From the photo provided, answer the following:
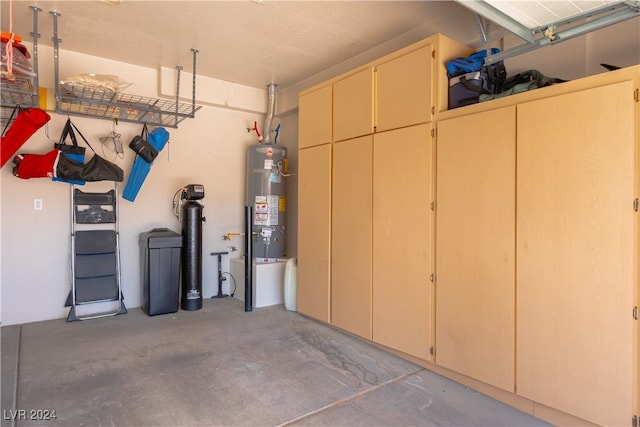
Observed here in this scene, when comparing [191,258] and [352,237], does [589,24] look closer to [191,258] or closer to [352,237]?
[352,237]

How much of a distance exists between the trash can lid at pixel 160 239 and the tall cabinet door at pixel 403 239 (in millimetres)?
2473

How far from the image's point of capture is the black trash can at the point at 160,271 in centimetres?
424

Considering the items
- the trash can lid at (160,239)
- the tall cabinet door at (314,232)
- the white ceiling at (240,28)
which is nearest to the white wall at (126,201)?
the trash can lid at (160,239)

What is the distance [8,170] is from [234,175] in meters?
2.56

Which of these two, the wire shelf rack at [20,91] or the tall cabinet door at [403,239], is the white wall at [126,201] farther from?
the tall cabinet door at [403,239]

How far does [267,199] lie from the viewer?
4.97m

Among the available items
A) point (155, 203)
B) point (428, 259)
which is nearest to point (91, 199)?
point (155, 203)

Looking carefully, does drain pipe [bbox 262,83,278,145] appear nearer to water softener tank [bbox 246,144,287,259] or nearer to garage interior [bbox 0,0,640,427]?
garage interior [bbox 0,0,640,427]

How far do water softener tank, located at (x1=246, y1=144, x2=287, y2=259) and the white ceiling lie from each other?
3.94ft

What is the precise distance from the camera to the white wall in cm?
389

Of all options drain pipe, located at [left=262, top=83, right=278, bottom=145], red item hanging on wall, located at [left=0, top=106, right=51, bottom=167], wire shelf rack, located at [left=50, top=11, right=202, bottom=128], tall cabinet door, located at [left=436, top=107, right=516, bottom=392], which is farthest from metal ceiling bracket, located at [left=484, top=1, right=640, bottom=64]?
red item hanging on wall, located at [left=0, top=106, right=51, bottom=167]

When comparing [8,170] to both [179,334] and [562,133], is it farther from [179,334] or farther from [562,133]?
[562,133]

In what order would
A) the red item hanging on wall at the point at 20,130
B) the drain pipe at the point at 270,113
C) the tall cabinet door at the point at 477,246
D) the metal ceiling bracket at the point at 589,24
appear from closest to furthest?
1. the metal ceiling bracket at the point at 589,24
2. the tall cabinet door at the point at 477,246
3. the red item hanging on wall at the point at 20,130
4. the drain pipe at the point at 270,113

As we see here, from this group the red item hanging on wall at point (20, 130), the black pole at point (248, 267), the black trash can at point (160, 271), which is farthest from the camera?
the black pole at point (248, 267)
